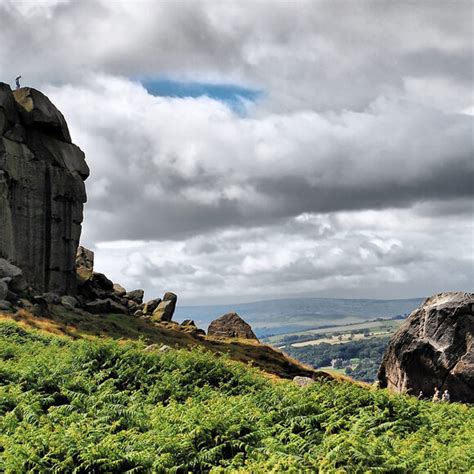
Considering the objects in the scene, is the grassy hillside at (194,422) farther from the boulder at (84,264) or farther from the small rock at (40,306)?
the boulder at (84,264)

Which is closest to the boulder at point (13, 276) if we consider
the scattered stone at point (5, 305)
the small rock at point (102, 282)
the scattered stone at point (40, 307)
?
the scattered stone at point (40, 307)

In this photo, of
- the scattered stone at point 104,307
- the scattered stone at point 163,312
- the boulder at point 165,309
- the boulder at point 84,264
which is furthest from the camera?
the boulder at point 165,309

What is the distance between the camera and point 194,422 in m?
17.5

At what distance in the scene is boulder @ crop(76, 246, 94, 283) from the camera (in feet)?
247

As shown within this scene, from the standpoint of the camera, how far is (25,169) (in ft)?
213

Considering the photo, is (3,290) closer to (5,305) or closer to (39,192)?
(5,305)

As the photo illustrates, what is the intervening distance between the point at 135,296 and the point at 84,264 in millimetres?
9377

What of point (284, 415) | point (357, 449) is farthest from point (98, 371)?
point (357, 449)

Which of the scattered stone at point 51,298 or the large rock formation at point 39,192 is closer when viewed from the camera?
the scattered stone at point 51,298

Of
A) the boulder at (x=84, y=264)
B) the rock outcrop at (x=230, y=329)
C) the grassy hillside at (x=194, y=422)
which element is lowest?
the grassy hillside at (x=194, y=422)

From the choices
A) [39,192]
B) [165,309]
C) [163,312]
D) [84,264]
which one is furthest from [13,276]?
[165,309]

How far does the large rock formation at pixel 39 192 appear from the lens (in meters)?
63.1

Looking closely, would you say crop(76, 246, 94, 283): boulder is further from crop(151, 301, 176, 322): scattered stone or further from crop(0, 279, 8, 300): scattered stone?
crop(0, 279, 8, 300): scattered stone

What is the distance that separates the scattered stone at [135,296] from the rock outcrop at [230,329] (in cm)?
1035
